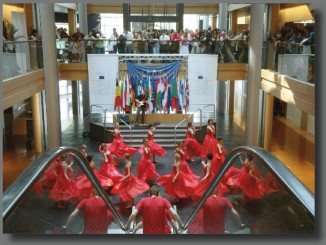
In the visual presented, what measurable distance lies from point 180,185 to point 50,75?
25.9 feet

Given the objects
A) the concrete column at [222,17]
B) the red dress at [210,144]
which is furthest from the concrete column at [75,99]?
the red dress at [210,144]

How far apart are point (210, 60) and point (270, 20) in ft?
14.7

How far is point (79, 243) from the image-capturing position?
2518mm

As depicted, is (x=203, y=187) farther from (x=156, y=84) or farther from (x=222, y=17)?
(x=222, y=17)

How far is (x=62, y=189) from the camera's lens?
1012cm

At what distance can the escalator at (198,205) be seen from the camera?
262 cm

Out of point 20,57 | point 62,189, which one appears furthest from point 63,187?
point 20,57

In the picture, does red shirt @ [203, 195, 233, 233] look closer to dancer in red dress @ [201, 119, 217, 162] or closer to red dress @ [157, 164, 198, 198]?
red dress @ [157, 164, 198, 198]

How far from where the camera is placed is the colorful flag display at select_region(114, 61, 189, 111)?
1784 centimetres

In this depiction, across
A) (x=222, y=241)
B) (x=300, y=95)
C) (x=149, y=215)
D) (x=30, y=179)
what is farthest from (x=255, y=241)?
(x=300, y=95)

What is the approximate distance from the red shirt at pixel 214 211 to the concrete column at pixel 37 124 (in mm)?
12071

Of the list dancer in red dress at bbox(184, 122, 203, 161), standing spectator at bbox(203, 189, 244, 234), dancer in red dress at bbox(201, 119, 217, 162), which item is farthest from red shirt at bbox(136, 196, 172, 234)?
dancer in red dress at bbox(184, 122, 203, 161)

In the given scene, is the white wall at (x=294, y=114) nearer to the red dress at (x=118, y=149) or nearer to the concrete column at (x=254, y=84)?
the concrete column at (x=254, y=84)

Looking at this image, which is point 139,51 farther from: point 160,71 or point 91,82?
point 91,82
